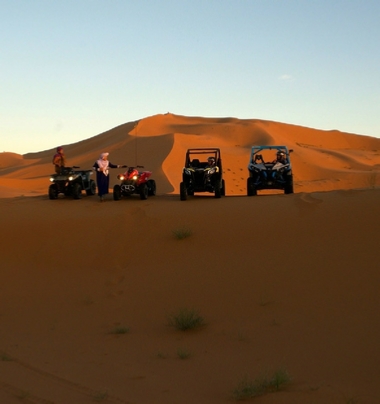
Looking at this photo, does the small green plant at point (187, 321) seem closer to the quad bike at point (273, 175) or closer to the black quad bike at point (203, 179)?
the black quad bike at point (203, 179)

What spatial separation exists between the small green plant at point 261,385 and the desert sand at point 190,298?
0.07 metres

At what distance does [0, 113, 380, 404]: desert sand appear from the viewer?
21.7ft

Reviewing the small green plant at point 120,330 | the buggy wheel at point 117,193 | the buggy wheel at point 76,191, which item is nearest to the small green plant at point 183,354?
the small green plant at point 120,330

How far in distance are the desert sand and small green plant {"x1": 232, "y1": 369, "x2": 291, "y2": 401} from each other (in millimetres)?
74

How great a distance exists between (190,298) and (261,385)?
363cm

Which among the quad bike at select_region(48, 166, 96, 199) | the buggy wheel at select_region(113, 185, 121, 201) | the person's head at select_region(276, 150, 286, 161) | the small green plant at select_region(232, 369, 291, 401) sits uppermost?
the person's head at select_region(276, 150, 286, 161)

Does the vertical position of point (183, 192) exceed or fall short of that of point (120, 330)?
it exceeds it

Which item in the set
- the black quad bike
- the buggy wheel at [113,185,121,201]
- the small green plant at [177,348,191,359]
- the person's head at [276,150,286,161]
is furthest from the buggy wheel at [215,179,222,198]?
the small green plant at [177,348,191,359]

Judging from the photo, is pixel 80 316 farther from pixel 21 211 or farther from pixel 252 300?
pixel 21 211

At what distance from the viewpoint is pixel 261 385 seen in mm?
6168

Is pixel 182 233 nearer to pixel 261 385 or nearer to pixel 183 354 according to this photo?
pixel 183 354

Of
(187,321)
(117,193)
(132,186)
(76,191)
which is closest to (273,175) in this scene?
(132,186)

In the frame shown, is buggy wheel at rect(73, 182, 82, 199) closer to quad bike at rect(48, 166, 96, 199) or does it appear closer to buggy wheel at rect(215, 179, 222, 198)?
quad bike at rect(48, 166, 96, 199)

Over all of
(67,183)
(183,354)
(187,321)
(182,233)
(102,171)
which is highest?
(102,171)
